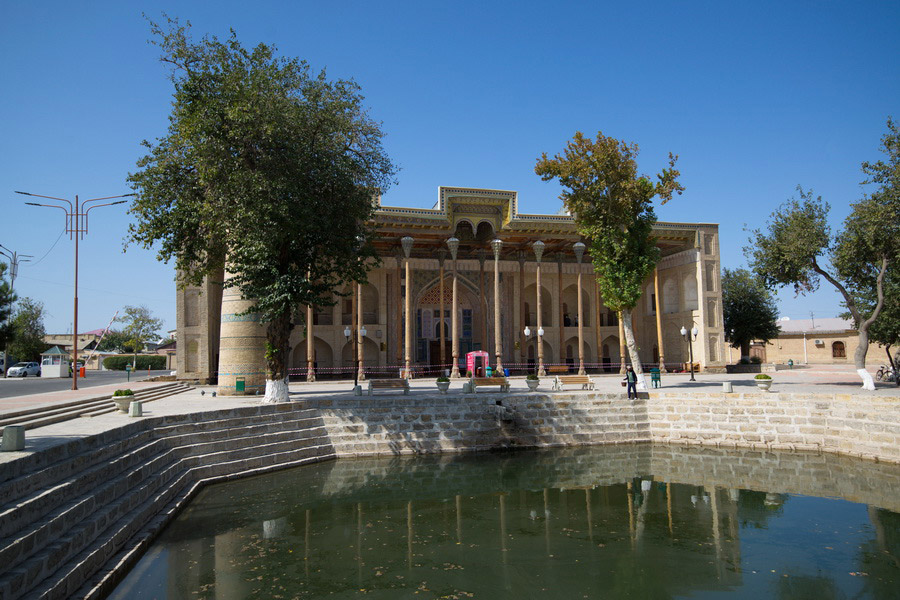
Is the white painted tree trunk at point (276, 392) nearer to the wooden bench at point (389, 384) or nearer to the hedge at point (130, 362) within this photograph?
the wooden bench at point (389, 384)

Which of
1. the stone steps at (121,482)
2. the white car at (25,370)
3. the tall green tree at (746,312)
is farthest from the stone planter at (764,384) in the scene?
the white car at (25,370)

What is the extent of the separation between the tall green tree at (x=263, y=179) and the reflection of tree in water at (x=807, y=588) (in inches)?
410

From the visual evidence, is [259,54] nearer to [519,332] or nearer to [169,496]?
[169,496]

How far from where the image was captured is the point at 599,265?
1823 centimetres

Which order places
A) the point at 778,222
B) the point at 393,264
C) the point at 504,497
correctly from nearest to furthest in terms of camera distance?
the point at 504,497, the point at 778,222, the point at 393,264

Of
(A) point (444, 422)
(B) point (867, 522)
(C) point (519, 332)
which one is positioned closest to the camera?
(B) point (867, 522)

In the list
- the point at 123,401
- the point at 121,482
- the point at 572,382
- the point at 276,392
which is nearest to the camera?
the point at 121,482

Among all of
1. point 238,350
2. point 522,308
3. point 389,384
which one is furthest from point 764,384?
point 522,308

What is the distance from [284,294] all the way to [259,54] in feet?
17.4

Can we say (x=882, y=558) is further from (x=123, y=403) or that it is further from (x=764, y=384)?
(x=123, y=403)

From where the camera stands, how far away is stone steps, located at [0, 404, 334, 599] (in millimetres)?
5309

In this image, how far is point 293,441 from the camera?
42.5ft

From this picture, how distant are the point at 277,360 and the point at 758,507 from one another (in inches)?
401

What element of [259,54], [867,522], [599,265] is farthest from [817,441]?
[259,54]
